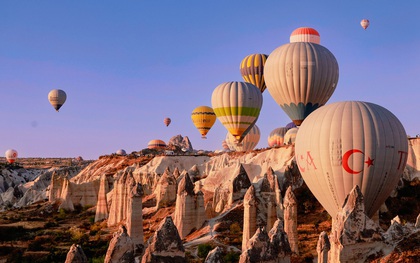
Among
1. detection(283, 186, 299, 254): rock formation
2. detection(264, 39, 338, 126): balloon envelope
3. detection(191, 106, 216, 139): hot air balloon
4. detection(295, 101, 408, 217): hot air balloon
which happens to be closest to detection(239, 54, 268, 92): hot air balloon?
detection(191, 106, 216, 139): hot air balloon

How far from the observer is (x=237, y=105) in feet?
256

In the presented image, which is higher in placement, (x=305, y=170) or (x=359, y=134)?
(x=359, y=134)

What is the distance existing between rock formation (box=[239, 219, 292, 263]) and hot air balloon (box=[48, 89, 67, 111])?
100 metres

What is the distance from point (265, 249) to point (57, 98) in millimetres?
102468

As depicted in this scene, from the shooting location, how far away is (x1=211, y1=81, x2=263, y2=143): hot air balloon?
77.9 m

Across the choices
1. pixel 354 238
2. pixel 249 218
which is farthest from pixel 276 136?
pixel 354 238

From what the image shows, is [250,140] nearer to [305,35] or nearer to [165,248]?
[305,35]

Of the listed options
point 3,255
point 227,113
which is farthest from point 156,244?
point 227,113

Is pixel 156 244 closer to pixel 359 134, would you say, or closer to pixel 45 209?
pixel 359 134

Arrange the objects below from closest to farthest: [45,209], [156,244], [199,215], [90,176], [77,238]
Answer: [156,244] < [199,215] < [77,238] < [45,209] < [90,176]

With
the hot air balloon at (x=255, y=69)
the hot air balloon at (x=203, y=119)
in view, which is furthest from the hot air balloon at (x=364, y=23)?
the hot air balloon at (x=203, y=119)

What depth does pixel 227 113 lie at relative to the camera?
3118 inches

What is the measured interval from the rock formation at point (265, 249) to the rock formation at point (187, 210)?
2354 cm

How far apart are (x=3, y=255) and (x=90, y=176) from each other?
51059 mm
